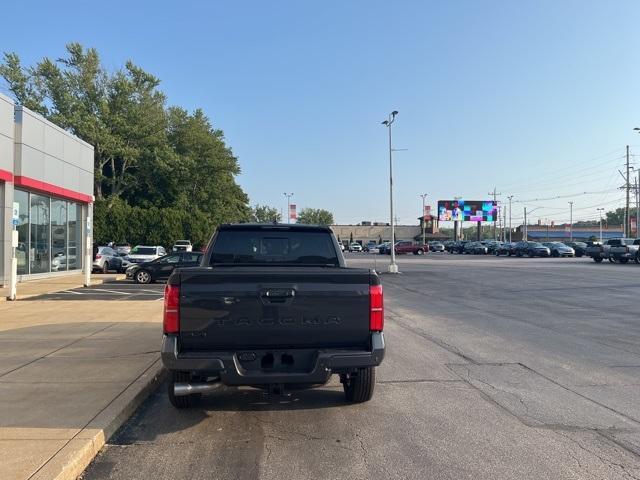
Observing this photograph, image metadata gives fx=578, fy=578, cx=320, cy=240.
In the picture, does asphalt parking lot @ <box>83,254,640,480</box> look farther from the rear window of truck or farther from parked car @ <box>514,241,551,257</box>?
parked car @ <box>514,241,551,257</box>

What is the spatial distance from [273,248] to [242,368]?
89.6 inches

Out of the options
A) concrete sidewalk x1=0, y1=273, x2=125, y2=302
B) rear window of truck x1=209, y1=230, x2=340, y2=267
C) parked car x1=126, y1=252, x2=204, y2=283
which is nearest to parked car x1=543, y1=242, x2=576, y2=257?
parked car x1=126, y1=252, x2=204, y2=283

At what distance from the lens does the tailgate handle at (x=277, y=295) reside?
525 cm

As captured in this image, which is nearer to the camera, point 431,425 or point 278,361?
point 278,361

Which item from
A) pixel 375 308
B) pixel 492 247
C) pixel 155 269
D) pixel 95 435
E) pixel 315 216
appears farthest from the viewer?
pixel 315 216

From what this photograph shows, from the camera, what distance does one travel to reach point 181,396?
19.6 ft

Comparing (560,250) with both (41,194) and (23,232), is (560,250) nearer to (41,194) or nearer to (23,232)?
(41,194)

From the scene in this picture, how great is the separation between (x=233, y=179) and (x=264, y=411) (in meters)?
68.1

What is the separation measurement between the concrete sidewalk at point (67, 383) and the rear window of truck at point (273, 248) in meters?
1.85

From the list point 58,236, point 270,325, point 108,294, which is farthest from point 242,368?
point 58,236

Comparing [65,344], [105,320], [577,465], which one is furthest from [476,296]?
[577,465]

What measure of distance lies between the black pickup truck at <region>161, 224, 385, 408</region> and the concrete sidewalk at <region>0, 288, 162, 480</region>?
3.17ft

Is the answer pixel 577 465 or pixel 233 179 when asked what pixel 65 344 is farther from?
pixel 233 179

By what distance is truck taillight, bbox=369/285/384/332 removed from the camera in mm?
5453
